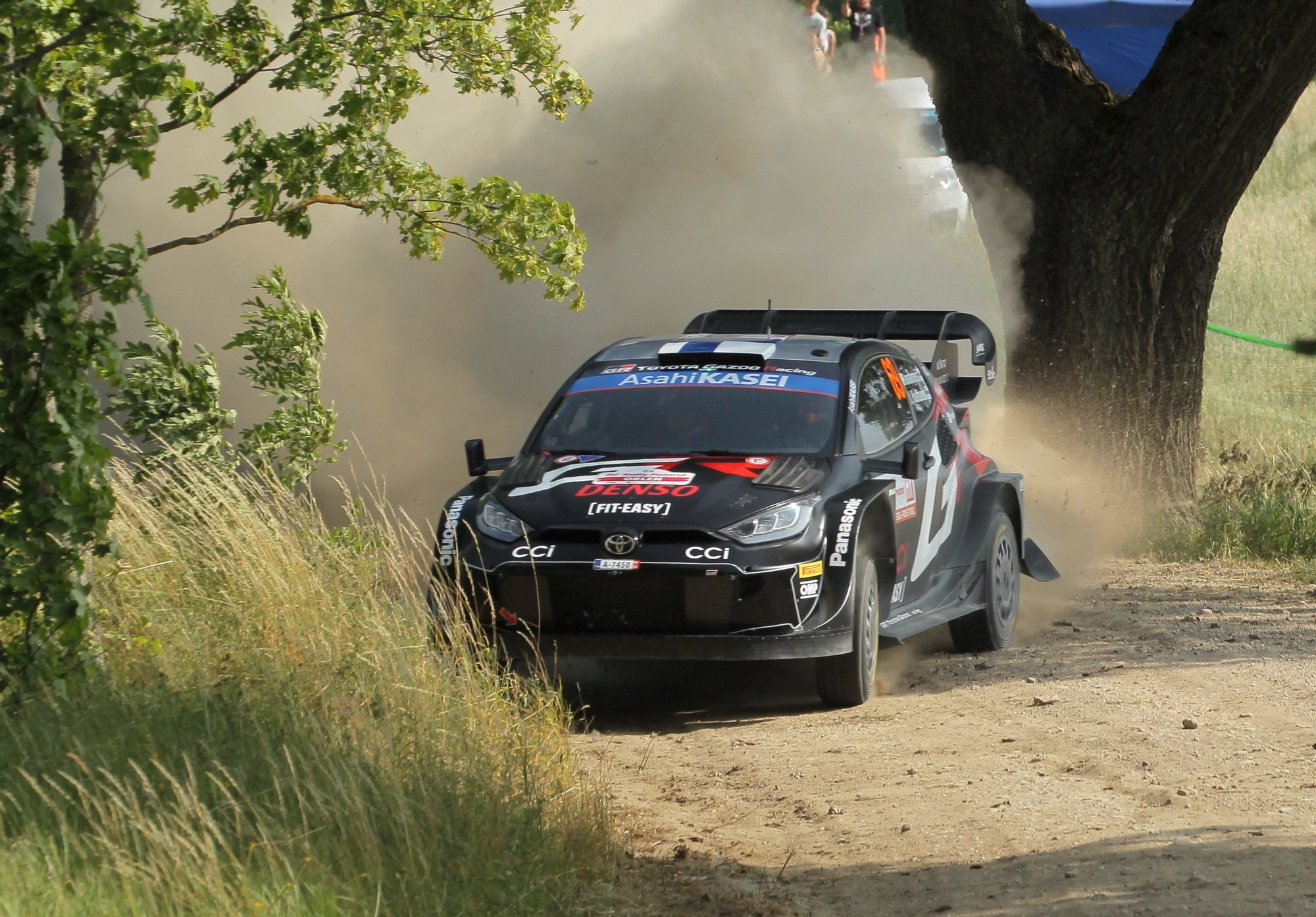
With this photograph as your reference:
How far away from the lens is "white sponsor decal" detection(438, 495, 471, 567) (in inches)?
289

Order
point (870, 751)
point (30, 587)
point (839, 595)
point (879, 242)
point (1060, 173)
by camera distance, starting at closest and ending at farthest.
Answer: point (30, 587) → point (870, 751) → point (839, 595) → point (1060, 173) → point (879, 242)

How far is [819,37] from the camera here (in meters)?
19.0

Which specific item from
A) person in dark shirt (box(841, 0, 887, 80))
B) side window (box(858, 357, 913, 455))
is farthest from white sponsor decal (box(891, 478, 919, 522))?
person in dark shirt (box(841, 0, 887, 80))

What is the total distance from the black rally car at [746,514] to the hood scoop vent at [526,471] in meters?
0.02

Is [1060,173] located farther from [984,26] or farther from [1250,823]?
[1250,823]

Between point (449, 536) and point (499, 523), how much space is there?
0.24 m

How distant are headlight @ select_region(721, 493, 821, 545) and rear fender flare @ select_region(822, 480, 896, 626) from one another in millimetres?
115

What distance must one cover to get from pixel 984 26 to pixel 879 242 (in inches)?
178

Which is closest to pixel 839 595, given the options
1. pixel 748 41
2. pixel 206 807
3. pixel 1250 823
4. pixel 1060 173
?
pixel 1250 823

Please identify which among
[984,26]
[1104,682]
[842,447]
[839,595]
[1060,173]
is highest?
[984,26]

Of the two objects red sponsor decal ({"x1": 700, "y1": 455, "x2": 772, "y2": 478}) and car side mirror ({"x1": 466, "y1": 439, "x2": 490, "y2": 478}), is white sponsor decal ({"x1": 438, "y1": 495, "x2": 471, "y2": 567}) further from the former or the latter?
red sponsor decal ({"x1": 700, "y1": 455, "x2": 772, "y2": 478})

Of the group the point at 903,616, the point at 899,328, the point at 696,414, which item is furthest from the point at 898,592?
the point at 899,328

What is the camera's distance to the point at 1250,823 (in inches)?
219

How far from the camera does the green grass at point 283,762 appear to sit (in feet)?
14.1
